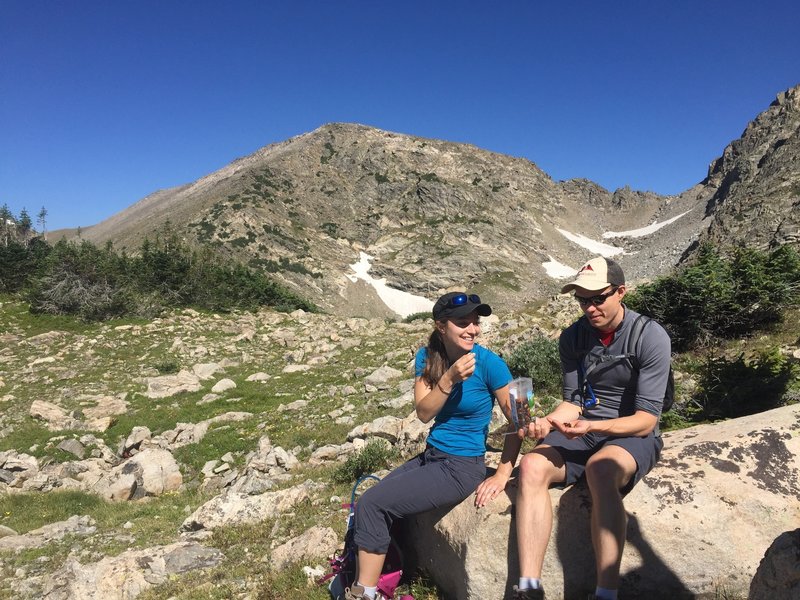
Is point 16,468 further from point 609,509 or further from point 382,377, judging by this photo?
point 609,509

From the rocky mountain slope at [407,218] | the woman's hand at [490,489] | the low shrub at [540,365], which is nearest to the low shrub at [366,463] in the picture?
the low shrub at [540,365]

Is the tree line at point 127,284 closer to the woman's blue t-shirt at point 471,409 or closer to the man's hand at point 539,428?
the woman's blue t-shirt at point 471,409

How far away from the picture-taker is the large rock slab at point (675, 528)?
3299 mm

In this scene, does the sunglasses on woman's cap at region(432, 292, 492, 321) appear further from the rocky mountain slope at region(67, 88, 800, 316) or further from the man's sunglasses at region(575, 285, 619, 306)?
the rocky mountain slope at region(67, 88, 800, 316)

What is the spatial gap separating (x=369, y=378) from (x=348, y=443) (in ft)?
15.2

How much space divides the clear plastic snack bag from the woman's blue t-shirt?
59 cm

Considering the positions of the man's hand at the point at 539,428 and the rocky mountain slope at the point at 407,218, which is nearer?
the man's hand at the point at 539,428

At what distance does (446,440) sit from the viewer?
13.3ft

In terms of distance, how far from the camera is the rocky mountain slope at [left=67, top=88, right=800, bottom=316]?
84.0 meters

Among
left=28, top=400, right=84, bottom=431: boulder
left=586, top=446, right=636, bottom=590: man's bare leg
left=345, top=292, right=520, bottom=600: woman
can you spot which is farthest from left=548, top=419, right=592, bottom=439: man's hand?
left=28, top=400, right=84, bottom=431: boulder

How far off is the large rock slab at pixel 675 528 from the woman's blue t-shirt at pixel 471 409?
0.47 m

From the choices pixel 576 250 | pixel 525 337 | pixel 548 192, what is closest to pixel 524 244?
pixel 576 250

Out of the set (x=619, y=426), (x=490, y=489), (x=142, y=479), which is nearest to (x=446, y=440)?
(x=490, y=489)

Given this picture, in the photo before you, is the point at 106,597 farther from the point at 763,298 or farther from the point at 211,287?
→ the point at 211,287
